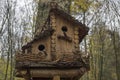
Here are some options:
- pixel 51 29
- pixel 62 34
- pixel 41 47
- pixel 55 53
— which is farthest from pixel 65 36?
pixel 41 47

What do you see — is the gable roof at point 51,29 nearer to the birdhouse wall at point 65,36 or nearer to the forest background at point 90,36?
the birdhouse wall at point 65,36

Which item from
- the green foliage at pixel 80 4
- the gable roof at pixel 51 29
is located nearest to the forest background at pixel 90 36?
the green foliage at pixel 80 4

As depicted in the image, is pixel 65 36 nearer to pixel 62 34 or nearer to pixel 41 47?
pixel 62 34

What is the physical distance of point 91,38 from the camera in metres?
25.2

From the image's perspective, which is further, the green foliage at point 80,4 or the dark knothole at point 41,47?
the green foliage at point 80,4

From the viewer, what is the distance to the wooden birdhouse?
10.1 metres

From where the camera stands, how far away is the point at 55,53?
34.6 ft

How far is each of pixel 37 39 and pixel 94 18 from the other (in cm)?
1393

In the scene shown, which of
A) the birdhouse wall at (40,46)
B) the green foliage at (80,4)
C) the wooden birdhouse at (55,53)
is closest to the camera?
the wooden birdhouse at (55,53)

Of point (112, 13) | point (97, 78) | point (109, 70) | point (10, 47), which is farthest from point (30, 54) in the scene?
point (109, 70)

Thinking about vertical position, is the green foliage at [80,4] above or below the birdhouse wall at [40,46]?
above

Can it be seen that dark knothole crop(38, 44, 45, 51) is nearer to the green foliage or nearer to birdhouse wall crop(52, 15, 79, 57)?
birdhouse wall crop(52, 15, 79, 57)

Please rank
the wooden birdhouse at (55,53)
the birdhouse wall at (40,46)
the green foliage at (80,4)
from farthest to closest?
the green foliage at (80,4) < the birdhouse wall at (40,46) < the wooden birdhouse at (55,53)

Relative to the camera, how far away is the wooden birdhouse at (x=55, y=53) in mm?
10133
